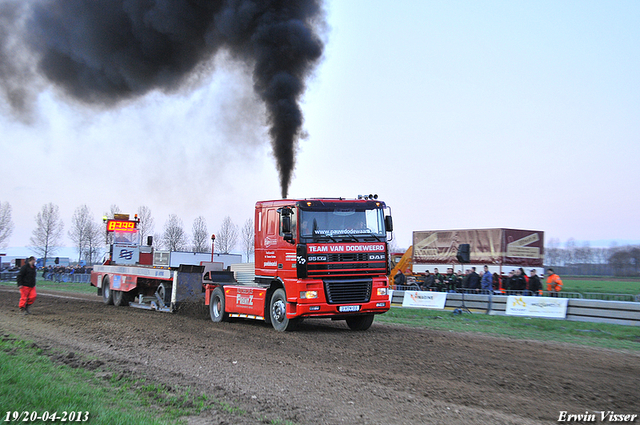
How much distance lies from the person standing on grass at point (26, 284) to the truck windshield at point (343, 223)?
944 centimetres

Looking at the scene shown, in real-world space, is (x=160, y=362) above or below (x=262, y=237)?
below

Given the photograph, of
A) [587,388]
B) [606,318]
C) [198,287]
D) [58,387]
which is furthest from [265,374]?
[606,318]

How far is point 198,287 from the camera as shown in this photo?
16141mm

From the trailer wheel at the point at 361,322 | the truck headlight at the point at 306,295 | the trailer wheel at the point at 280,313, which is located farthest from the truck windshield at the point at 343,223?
the trailer wheel at the point at 361,322

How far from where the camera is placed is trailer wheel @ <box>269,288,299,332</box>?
39.3 ft

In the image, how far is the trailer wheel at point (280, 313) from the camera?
12.0 m

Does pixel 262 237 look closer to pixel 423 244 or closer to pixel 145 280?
pixel 145 280

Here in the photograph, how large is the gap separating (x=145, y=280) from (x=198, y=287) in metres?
2.66

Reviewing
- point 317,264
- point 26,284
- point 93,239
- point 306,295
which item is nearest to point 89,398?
point 306,295

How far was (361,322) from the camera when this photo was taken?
13219 millimetres

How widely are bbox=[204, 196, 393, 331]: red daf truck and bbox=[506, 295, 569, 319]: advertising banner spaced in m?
6.49

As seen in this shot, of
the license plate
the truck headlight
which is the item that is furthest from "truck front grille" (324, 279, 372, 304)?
the truck headlight

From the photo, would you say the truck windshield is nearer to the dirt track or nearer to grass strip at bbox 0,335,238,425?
the dirt track

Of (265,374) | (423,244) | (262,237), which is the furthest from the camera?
(423,244)
